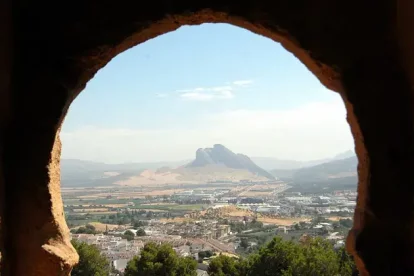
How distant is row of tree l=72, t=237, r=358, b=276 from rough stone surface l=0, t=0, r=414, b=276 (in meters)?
10.6

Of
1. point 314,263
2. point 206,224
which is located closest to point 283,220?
point 206,224

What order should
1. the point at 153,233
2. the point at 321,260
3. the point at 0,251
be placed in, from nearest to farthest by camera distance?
the point at 0,251, the point at 321,260, the point at 153,233

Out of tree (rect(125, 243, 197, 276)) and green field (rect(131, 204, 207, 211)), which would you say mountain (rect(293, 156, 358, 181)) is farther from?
tree (rect(125, 243, 197, 276))

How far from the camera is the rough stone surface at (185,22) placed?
117 inches

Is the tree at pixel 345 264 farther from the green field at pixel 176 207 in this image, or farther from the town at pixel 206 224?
the green field at pixel 176 207

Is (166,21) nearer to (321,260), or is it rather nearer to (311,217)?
(321,260)

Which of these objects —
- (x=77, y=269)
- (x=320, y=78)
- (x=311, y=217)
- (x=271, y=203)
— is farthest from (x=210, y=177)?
(x=320, y=78)

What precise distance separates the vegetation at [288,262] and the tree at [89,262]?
13.0 ft

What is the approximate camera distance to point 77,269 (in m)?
15.6

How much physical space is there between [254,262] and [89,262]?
18.9 ft

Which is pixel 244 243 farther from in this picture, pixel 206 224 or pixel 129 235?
pixel 129 235

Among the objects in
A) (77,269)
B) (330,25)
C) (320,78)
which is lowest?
(77,269)

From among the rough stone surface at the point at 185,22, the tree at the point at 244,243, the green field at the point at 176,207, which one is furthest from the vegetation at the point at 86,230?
the rough stone surface at the point at 185,22

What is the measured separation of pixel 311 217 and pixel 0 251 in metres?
21.9
